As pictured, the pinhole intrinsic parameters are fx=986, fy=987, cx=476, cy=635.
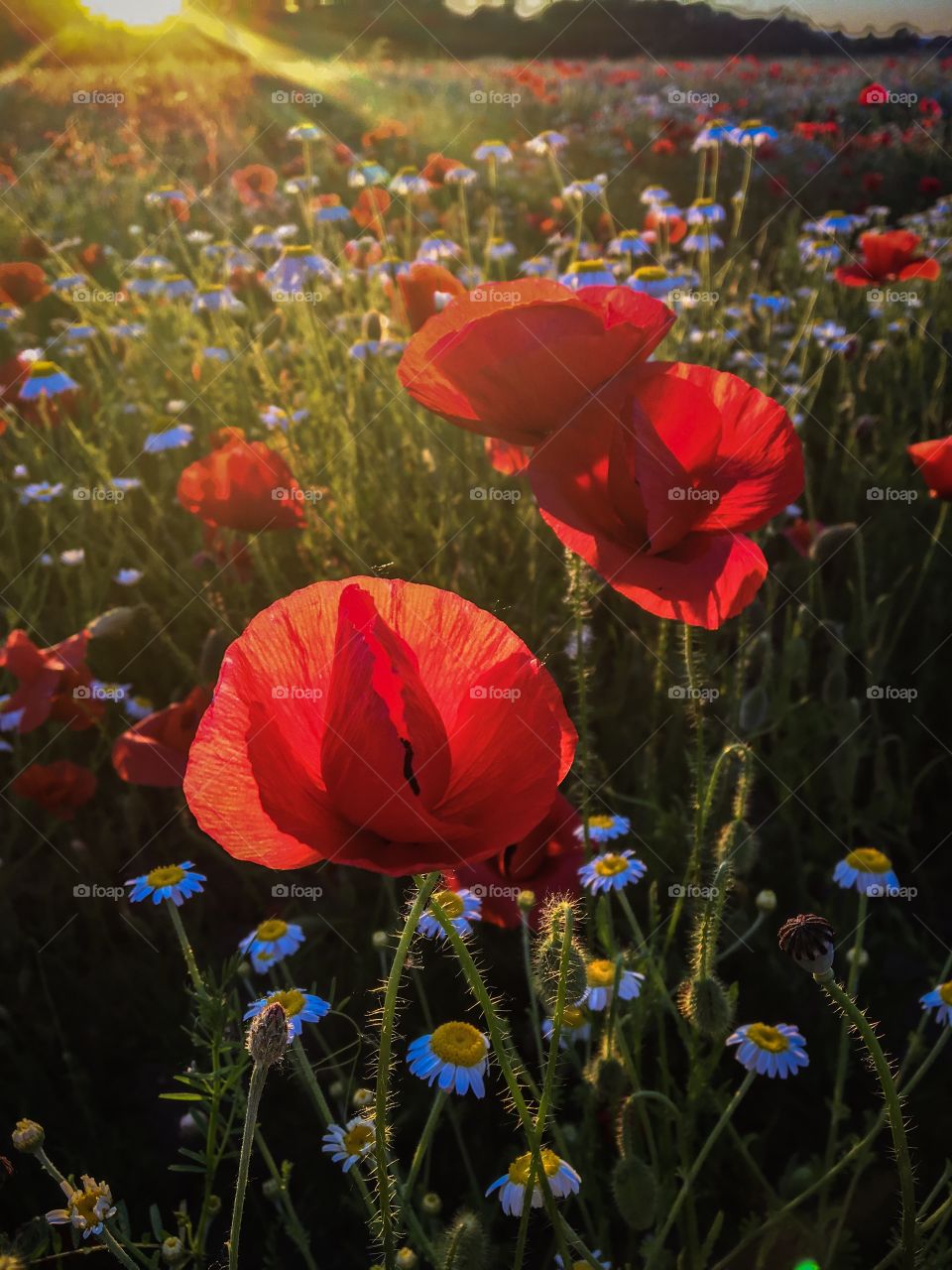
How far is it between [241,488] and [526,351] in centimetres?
135

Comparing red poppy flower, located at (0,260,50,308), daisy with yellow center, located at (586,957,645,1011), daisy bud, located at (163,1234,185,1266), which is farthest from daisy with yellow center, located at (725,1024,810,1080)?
red poppy flower, located at (0,260,50,308)

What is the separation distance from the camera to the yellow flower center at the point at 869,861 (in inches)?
62.1

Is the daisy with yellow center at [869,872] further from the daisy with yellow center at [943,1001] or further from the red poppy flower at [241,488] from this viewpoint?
the red poppy flower at [241,488]

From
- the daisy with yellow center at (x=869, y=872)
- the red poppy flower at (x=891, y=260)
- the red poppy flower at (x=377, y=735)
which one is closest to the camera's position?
the red poppy flower at (x=377, y=735)

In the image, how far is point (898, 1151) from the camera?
777 millimetres

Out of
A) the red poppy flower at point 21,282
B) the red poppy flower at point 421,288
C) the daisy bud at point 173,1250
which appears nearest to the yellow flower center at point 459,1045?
the daisy bud at point 173,1250

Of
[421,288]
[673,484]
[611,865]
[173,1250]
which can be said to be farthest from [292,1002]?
[421,288]

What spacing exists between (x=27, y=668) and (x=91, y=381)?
2520 mm

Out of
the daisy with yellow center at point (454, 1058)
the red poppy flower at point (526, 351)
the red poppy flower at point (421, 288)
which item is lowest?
the daisy with yellow center at point (454, 1058)

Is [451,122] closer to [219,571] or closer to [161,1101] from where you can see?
[219,571]

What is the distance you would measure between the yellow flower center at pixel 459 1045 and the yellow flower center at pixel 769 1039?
418mm

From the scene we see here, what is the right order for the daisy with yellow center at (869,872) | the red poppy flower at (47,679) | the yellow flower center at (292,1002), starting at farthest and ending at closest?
the red poppy flower at (47,679) → the daisy with yellow center at (869,872) → the yellow flower center at (292,1002)

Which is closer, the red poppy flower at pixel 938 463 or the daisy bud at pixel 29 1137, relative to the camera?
the daisy bud at pixel 29 1137

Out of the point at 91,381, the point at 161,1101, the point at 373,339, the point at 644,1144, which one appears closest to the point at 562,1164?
the point at 644,1144
